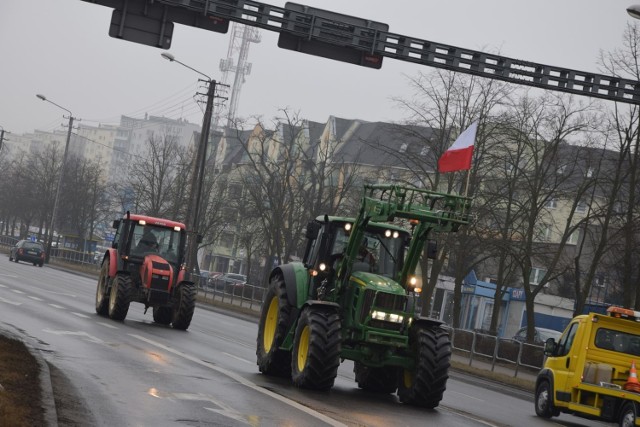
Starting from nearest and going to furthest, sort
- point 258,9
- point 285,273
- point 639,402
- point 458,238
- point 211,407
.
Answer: point 211,407, point 639,402, point 285,273, point 258,9, point 458,238

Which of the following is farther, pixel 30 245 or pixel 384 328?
pixel 30 245

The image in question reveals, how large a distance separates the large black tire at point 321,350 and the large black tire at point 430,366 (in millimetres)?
1228

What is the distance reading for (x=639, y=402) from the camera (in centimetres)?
1764

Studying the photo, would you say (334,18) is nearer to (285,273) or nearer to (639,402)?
(285,273)

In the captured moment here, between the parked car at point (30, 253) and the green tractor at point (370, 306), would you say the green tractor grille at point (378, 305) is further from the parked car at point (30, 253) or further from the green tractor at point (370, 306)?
the parked car at point (30, 253)

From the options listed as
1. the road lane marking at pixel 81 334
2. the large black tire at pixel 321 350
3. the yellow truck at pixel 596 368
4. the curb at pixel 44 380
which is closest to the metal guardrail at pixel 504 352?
the yellow truck at pixel 596 368

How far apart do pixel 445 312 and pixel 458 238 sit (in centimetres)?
2719

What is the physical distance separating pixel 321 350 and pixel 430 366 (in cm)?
164

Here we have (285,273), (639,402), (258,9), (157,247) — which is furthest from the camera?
(157,247)

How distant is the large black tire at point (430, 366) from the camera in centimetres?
1667

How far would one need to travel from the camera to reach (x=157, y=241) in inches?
1160

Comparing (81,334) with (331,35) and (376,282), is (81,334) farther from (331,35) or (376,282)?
(331,35)

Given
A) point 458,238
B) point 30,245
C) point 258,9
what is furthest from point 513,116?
point 30,245

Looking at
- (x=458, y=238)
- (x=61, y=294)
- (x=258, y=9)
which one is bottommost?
(x=61, y=294)
